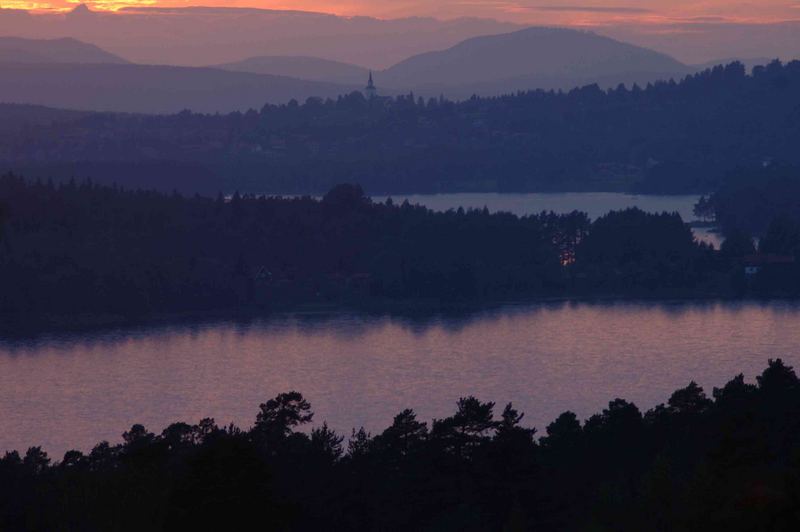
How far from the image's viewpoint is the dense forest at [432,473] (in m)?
8.33

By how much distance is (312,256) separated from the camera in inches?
1262

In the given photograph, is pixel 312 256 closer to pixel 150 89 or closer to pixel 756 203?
pixel 756 203

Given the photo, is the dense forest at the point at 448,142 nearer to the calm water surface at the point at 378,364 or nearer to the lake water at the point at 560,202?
the lake water at the point at 560,202

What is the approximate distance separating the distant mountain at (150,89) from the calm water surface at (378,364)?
2489 inches

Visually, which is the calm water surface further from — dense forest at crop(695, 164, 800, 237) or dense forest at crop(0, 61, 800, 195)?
dense forest at crop(0, 61, 800, 195)

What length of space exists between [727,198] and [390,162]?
19681 mm

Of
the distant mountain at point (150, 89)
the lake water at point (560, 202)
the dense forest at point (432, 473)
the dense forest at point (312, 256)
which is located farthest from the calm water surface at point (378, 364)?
the distant mountain at point (150, 89)

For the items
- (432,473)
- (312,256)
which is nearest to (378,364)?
(312,256)

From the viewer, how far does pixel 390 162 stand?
61125 mm

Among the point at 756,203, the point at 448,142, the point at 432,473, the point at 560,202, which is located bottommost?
the point at 432,473

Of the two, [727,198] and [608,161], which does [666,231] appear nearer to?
[727,198]

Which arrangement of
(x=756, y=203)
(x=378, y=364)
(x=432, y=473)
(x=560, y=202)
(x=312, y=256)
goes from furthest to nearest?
1. (x=560, y=202)
2. (x=756, y=203)
3. (x=312, y=256)
4. (x=378, y=364)
5. (x=432, y=473)

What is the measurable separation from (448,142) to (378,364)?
150ft

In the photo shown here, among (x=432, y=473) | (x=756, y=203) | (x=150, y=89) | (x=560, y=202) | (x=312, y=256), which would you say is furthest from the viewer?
(x=150, y=89)
